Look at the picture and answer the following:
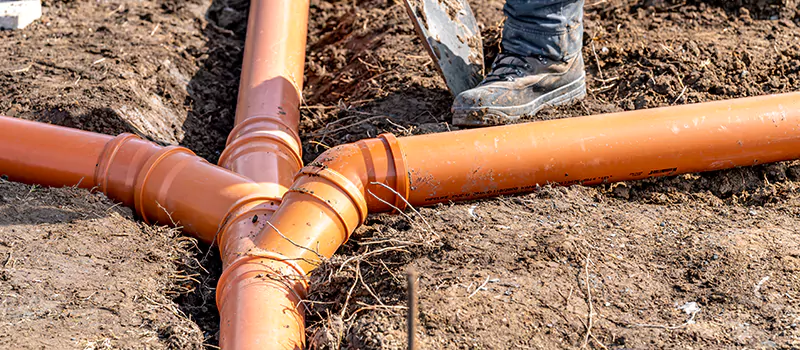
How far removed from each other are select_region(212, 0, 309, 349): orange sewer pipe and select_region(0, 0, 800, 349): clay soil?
0.44 feet

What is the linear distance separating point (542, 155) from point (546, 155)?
18 mm

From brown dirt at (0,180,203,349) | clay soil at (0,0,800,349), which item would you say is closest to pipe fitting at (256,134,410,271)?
clay soil at (0,0,800,349)

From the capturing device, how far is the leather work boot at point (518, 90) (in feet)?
11.4

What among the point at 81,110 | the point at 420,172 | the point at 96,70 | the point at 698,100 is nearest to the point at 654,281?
the point at 420,172

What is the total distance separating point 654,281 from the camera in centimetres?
260

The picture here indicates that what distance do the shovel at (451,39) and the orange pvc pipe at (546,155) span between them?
65 centimetres

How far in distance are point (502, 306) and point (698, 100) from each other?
1.87 metres

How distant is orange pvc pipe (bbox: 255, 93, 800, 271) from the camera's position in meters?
2.91

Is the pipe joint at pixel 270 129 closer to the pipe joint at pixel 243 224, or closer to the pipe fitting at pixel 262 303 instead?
the pipe joint at pixel 243 224

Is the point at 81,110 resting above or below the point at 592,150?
above

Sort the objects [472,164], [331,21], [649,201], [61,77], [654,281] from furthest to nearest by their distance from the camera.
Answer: [331,21], [61,77], [649,201], [472,164], [654,281]

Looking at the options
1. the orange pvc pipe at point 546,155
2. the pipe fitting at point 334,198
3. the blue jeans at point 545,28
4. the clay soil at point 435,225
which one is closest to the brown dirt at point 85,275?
the clay soil at point 435,225

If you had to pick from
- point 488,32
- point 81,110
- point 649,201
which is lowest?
point 649,201

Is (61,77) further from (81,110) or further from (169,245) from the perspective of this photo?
(169,245)
